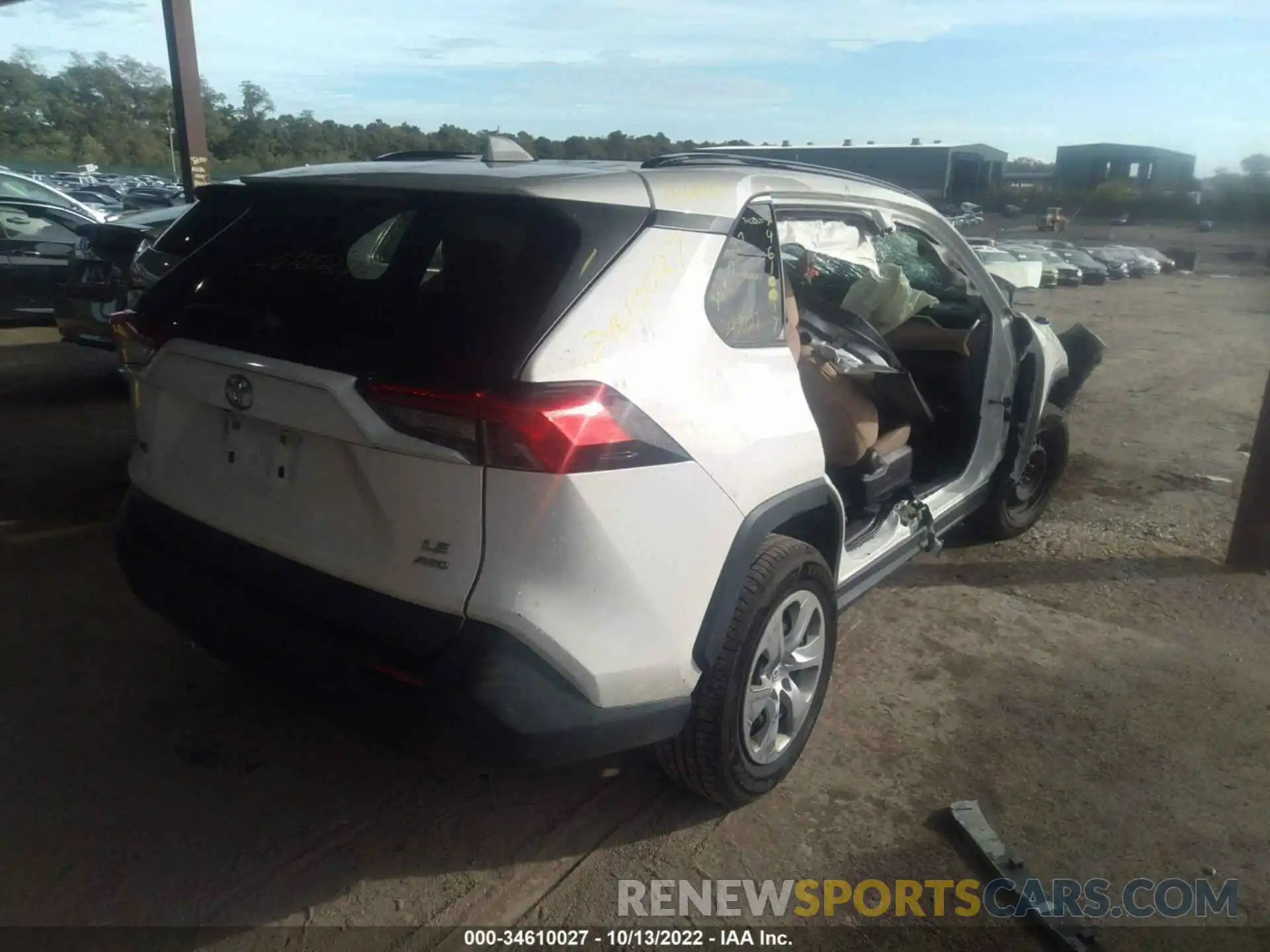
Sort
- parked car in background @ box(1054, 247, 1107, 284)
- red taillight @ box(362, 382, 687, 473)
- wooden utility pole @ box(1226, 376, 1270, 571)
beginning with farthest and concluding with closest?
parked car in background @ box(1054, 247, 1107, 284), wooden utility pole @ box(1226, 376, 1270, 571), red taillight @ box(362, 382, 687, 473)

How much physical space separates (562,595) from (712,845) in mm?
1053

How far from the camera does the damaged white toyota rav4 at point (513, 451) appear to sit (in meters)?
2.09

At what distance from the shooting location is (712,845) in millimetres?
2707

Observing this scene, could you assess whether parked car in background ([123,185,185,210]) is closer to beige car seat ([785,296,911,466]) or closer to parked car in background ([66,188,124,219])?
parked car in background ([66,188,124,219])

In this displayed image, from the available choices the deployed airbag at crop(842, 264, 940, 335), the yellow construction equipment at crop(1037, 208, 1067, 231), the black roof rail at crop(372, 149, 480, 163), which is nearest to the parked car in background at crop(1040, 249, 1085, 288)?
the yellow construction equipment at crop(1037, 208, 1067, 231)

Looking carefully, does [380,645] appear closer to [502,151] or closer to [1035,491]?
[502,151]

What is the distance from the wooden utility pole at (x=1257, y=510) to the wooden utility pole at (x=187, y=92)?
9.07m

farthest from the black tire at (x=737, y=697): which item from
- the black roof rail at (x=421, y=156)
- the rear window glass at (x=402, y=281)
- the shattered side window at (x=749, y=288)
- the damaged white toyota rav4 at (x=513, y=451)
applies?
the black roof rail at (x=421, y=156)

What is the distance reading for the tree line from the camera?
36406 mm

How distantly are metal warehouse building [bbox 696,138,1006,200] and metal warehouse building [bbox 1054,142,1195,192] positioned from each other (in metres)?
12.4

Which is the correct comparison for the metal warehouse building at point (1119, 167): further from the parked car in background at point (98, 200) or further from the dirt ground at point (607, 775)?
the dirt ground at point (607, 775)

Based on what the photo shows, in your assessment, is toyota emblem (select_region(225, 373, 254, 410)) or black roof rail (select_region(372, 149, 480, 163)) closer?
toyota emblem (select_region(225, 373, 254, 410))

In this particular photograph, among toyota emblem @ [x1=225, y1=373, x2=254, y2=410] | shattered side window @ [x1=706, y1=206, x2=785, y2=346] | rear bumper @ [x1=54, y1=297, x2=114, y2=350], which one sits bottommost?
rear bumper @ [x1=54, y1=297, x2=114, y2=350]

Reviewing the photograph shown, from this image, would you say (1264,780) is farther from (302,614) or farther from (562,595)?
(302,614)
